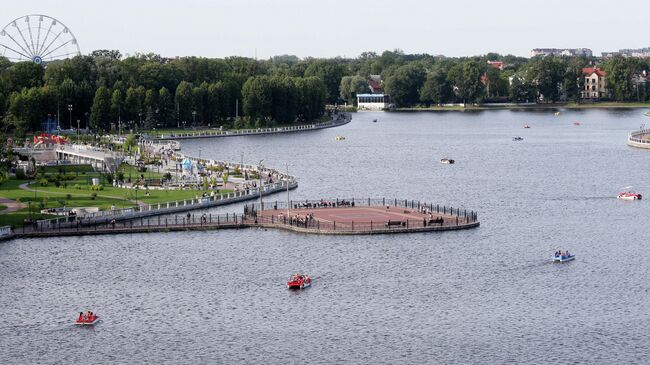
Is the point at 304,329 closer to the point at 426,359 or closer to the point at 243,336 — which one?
the point at 243,336

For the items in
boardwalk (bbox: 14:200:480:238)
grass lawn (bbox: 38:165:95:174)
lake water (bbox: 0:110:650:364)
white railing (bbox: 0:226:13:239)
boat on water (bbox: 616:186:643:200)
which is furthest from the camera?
grass lawn (bbox: 38:165:95:174)

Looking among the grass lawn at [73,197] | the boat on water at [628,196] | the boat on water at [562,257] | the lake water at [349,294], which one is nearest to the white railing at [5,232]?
the lake water at [349,294]

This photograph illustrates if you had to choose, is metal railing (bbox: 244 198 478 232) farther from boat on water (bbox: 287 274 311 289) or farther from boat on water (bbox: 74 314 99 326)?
boat on water (bbox: 74 314 99 326)

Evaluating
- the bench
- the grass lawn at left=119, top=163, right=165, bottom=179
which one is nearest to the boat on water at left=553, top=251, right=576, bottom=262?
the bench

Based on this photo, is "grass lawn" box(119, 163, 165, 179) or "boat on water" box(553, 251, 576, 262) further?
"grass lawn" box(119, 163, 165, 179)

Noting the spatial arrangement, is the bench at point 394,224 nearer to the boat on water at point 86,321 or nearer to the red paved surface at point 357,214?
the red paved surface at point 357,214

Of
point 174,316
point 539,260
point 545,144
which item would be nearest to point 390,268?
point 539,260

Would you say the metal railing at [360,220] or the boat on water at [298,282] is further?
the metal railing at [360,220]
